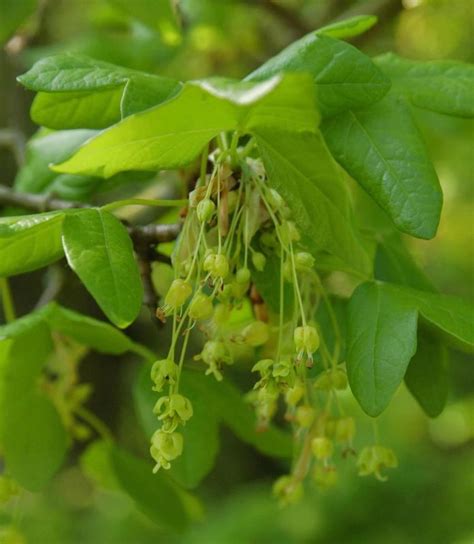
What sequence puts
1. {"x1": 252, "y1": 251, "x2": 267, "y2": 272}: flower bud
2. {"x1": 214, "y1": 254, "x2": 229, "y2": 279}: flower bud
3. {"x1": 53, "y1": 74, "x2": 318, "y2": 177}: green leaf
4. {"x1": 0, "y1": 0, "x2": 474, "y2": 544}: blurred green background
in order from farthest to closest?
{"x1": 0, "y1": 0, "x2": 474, "y2": 544}: blurred green background
{"x1": 252, "y1": 251, "x2": 267, "y2": 272}: flower bud
{"x1": 214, "y1": 254, "x2": 229, "y2": 279}: flower bud
{"x1": 53, "y1": 74, "x2": 318, "y2": 177}: green leaf

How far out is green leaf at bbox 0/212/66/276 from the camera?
825 millimetres

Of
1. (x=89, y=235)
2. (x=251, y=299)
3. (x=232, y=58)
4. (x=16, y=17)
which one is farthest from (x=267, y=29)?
(x=89, y=235)

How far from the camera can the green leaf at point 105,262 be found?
763 millimetres

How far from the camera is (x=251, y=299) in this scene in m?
1.04

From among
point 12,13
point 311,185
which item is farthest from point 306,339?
point 12,13

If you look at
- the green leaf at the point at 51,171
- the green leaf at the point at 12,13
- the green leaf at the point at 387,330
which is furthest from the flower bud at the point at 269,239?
the green leaf at the point at 12,13

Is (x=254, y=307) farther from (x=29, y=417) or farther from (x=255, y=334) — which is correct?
(x=29, y=417)

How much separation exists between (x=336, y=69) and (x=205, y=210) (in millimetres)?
187

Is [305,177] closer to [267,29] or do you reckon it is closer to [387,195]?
[387,195]

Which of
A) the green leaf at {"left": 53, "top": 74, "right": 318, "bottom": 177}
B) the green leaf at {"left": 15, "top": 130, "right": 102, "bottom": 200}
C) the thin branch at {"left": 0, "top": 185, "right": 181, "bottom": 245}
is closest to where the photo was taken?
the green leaf at {"left": 53, "top": 74, "right": 318, "bottom": 177}

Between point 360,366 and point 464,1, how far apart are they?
1.96 m

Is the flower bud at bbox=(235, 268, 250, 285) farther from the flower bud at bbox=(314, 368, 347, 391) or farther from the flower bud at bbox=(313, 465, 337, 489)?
the flower bud at bbox=(313, 465, 337, 489)

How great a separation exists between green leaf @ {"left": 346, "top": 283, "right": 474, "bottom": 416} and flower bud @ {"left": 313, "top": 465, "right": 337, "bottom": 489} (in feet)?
0.66

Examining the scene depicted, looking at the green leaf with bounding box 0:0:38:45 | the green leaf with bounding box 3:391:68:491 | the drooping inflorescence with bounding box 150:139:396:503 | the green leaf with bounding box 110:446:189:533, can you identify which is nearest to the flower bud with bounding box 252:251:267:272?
the drooping inflorescence with bounding box 150:139:396:503
